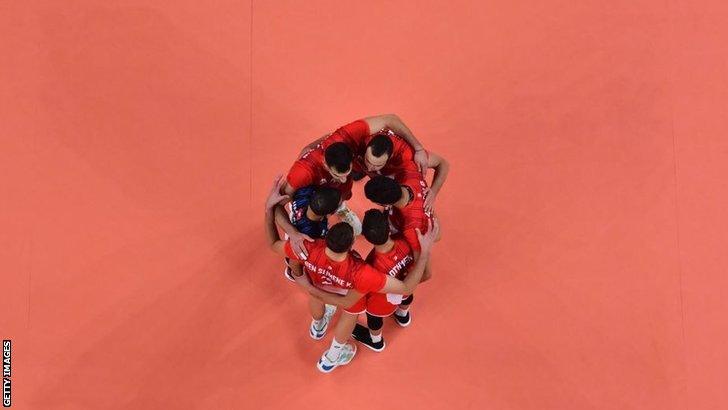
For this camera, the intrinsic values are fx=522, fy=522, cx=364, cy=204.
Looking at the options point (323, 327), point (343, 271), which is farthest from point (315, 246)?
point (323, 327)

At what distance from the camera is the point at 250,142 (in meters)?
3.77

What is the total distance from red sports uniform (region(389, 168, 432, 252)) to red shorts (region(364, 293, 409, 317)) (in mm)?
311

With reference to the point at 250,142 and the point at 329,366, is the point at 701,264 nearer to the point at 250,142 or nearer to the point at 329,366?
the point at 329,366

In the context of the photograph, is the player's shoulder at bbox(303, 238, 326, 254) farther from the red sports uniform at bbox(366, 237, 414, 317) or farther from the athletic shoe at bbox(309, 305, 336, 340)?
the athletic shoe at bbox(309, 305, 336, 340)

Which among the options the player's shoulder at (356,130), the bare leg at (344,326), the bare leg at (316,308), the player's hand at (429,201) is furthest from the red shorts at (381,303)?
the player's shoulder at (356,130)

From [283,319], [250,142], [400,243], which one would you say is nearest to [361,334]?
[283,319]

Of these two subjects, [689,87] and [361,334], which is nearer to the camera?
[361,334]

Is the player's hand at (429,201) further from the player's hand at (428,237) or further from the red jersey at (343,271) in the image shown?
the red jersey at (343,271)

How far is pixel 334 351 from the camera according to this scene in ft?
10.5

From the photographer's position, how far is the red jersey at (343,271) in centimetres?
244

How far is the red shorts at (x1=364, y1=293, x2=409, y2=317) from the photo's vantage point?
2.75 m

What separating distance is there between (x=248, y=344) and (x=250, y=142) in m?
1.41

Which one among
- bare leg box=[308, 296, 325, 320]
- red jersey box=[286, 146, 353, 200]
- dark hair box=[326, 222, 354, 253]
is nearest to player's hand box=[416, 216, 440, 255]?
dark hair box=[326, 222, 354, 253]

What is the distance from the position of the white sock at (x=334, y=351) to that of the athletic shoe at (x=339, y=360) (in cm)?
3
